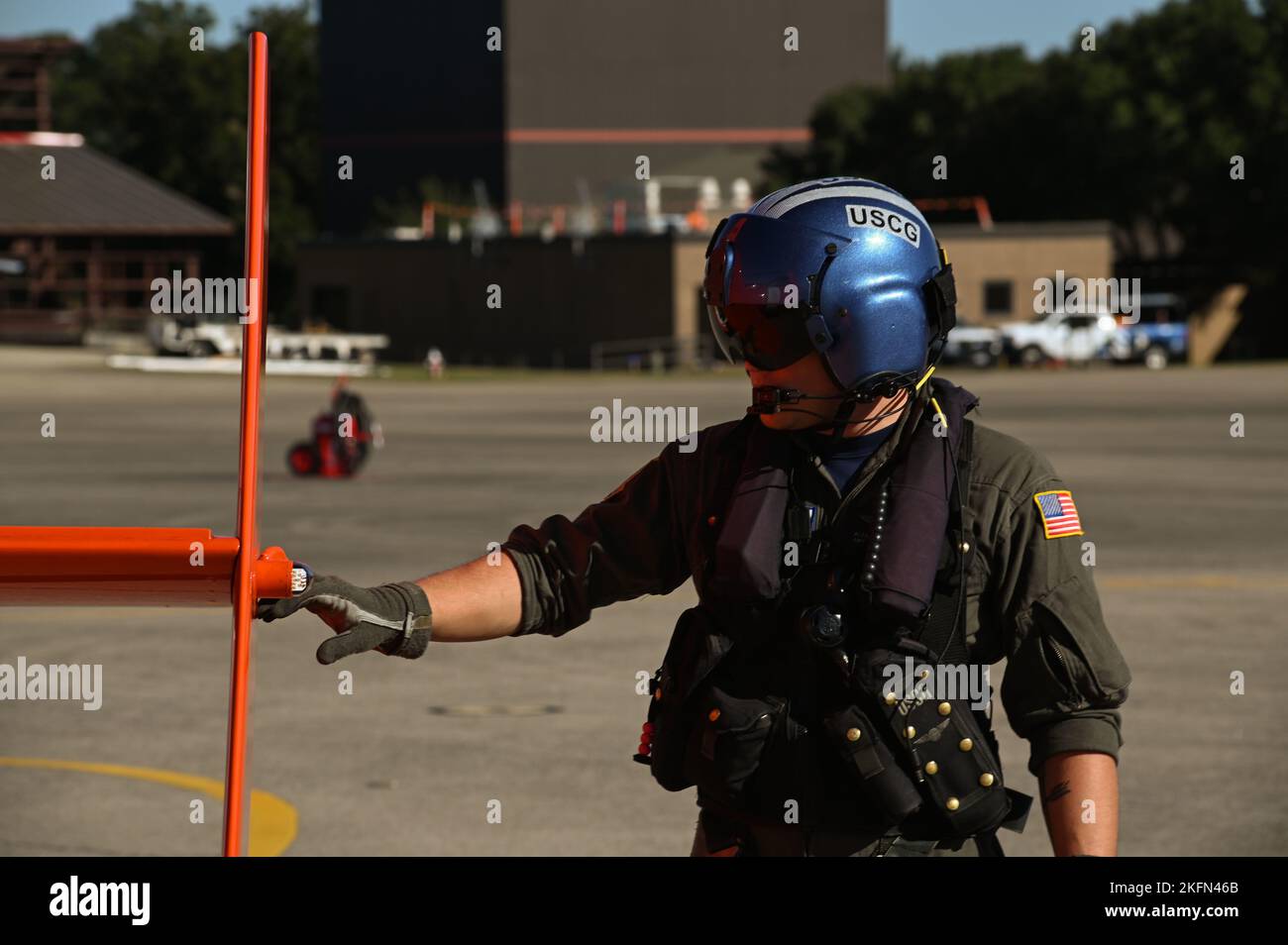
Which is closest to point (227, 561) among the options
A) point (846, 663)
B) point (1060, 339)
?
point (846, 663)

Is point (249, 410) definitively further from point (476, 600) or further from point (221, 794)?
point (221, 794)

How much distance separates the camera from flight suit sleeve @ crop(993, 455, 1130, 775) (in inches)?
133

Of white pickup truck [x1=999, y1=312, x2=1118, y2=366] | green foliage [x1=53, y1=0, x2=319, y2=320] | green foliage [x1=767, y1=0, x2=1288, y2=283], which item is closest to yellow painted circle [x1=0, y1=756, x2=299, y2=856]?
white pickup truck [x1=999, y1=312, x2=1118, y2=366]

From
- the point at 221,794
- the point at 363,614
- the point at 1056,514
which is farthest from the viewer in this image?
the point at 221,794

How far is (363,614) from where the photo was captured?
10.4 feet

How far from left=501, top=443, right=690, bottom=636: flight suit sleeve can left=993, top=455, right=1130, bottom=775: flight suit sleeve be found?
59 centimetres

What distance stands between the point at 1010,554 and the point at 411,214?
260 feet

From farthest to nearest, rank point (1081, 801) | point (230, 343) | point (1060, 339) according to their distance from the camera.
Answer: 1. point (230, 343)
2. point (1060, 339)
3. point (1081, 801)

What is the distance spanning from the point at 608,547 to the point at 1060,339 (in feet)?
189

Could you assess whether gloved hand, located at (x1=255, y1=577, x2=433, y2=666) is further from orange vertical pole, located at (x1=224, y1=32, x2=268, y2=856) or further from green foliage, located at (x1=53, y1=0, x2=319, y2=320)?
green foliage, located at (x1=53, y1=0, x2=319, y2=320)

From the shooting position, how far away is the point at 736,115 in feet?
279

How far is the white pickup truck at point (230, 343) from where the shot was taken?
2569 inches
